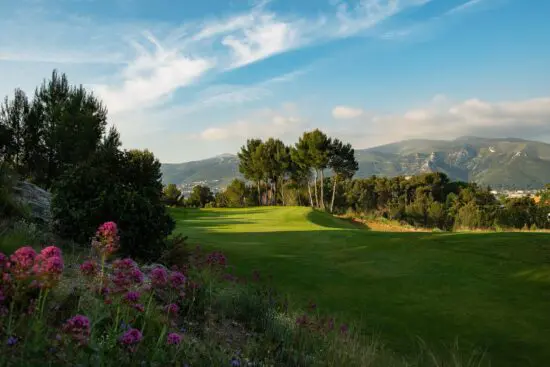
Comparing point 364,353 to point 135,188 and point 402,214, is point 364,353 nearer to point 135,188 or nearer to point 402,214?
point 135,188

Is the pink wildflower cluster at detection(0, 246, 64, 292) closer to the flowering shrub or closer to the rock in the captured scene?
the flowering shrub

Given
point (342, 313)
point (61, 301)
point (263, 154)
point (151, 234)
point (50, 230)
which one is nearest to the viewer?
point (61, 301)

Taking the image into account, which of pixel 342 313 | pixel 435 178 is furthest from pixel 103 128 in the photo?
pixel 435 178

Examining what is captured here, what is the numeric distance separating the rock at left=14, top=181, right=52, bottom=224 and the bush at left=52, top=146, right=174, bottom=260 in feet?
5.22

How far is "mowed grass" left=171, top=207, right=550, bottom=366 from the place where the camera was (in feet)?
20.5

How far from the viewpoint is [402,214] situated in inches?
2768

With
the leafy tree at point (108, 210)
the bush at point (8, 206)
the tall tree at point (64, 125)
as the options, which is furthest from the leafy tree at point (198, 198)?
the leafy tree at point (108, 210)

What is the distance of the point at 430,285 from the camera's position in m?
8.49

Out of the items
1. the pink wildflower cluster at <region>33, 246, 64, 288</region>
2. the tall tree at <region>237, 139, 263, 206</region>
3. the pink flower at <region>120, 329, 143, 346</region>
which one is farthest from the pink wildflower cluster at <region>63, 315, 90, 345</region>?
the tall tree at <region>237, 139, 263, 206</region>

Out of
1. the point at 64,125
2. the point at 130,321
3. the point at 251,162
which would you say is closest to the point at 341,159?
the point at 251,162

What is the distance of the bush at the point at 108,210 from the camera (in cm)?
905

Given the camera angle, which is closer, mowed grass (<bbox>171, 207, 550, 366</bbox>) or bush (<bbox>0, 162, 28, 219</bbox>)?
mowed grass (<bbox>171, 207, 550, 366</bbox>)

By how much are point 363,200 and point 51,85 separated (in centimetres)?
5589

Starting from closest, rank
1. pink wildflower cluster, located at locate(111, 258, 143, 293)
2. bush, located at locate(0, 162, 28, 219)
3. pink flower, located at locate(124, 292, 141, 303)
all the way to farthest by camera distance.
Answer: pink flower, located at locate(124, 292, 141, 303) → pink wildflower cluster, located at locate(111, 258, 143, 293) → bush, located at locate(0, 162, 28, 219)
